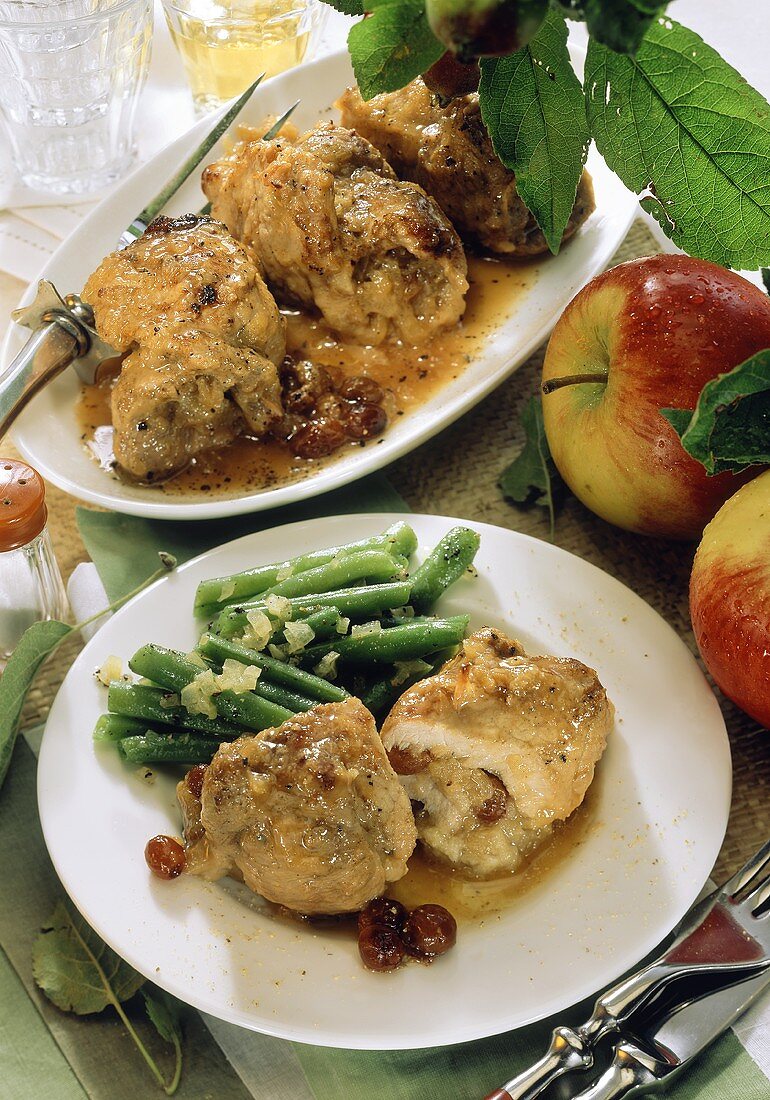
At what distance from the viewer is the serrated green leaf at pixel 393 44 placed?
166 cm

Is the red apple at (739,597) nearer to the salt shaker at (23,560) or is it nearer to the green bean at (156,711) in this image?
the green bean at (156,711)

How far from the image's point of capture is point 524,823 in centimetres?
220

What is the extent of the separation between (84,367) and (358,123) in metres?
1.10

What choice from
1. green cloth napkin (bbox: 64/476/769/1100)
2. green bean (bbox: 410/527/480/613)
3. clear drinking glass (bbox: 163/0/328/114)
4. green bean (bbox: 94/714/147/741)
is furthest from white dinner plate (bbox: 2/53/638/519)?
green cloth napkin (bbox: 64/476/769/1100)

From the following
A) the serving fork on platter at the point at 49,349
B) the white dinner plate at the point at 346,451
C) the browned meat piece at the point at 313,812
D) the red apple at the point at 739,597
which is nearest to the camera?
the browned meat piece at the point at 313,812

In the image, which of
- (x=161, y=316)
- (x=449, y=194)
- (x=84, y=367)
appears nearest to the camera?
(x=161, y=316)

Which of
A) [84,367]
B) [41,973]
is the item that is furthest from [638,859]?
[84,367]

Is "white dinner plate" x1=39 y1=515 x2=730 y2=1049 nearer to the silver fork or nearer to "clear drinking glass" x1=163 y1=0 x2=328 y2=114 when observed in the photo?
the silver fork

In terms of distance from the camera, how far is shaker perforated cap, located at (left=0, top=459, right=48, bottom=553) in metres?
2.38

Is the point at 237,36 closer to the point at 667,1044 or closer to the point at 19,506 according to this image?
the point at 19,506

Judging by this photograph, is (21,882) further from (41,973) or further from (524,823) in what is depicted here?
(524,823)

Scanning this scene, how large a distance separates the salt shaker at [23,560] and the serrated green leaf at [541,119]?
1.16 meters

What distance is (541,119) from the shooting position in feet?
7.00

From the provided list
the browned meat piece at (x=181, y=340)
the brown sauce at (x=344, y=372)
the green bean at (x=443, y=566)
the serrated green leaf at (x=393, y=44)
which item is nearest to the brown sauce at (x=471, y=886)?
the green bean at (x=443, y=566)
